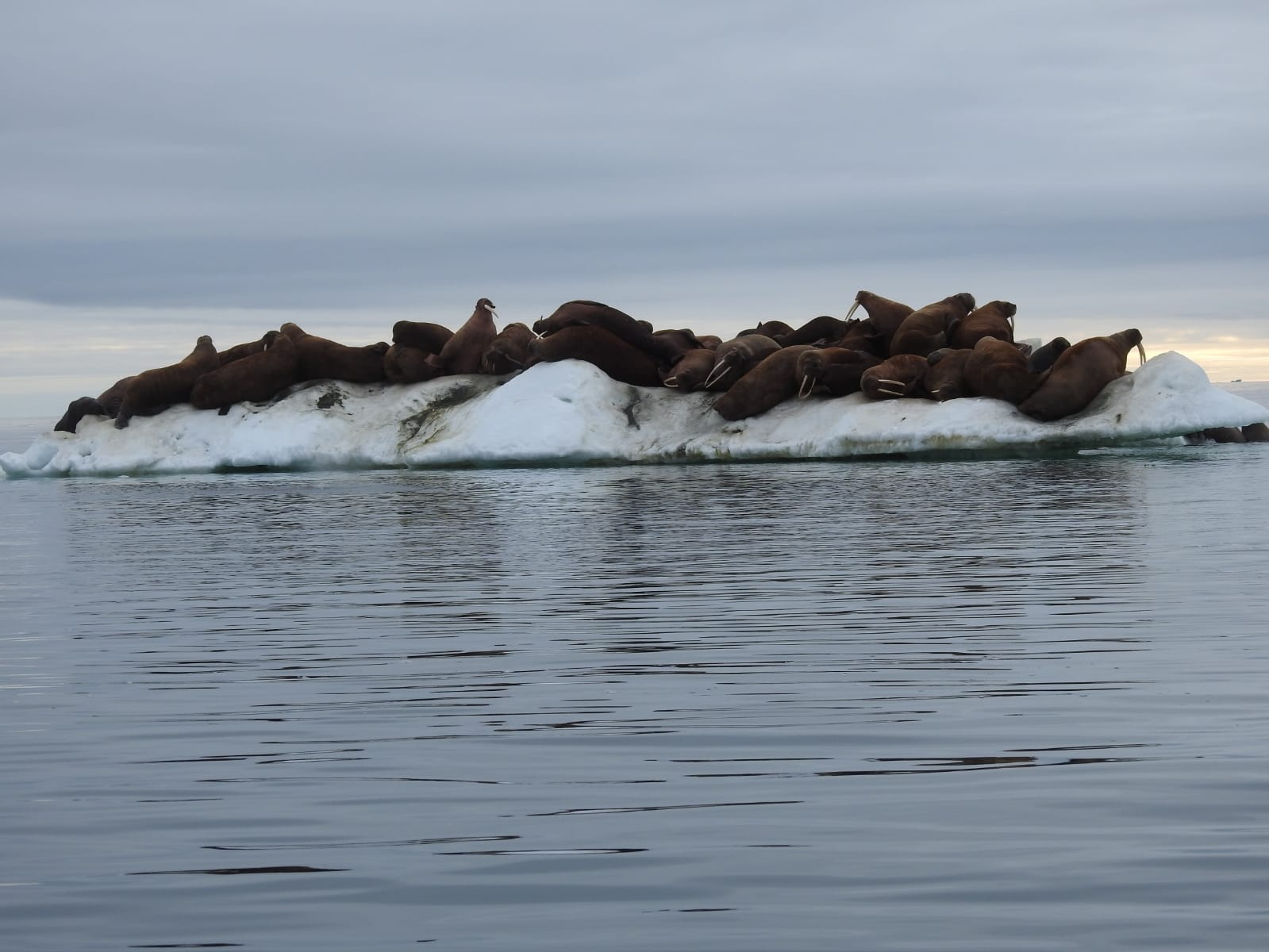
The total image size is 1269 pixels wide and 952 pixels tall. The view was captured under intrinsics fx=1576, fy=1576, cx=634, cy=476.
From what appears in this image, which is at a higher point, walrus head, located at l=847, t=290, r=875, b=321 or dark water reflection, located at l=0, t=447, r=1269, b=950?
walrus head, located at l=847, t=290, r=875, b=321

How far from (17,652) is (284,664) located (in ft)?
5.92

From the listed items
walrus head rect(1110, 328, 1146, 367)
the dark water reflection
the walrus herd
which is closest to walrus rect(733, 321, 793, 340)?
the walrus herd

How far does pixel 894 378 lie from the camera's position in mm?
26578

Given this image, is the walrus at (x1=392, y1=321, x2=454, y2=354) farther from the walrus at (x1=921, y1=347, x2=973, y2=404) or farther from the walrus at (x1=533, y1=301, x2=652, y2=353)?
the walrus at (x1=921, y1=347, x2=973, y2=404)

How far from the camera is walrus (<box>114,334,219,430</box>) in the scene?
32.0m

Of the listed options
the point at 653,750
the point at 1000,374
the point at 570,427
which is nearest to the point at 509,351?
the point at 570,427

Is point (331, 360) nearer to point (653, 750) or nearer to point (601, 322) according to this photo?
point (601, 322)

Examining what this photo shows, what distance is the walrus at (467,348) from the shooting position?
32.0 meters

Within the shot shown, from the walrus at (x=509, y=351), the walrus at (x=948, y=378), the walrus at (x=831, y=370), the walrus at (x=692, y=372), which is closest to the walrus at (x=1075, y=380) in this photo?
the walrus at (x=948, y=378)

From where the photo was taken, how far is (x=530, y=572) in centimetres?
1204

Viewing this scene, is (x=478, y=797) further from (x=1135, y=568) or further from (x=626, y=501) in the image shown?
(x=626, y=501)

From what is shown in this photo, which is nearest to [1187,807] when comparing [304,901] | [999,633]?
[304,901]

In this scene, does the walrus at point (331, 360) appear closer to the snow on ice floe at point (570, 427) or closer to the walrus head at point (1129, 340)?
the snow on ice floe at point (570, 427)

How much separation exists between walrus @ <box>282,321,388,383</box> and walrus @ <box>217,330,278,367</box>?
914mm
